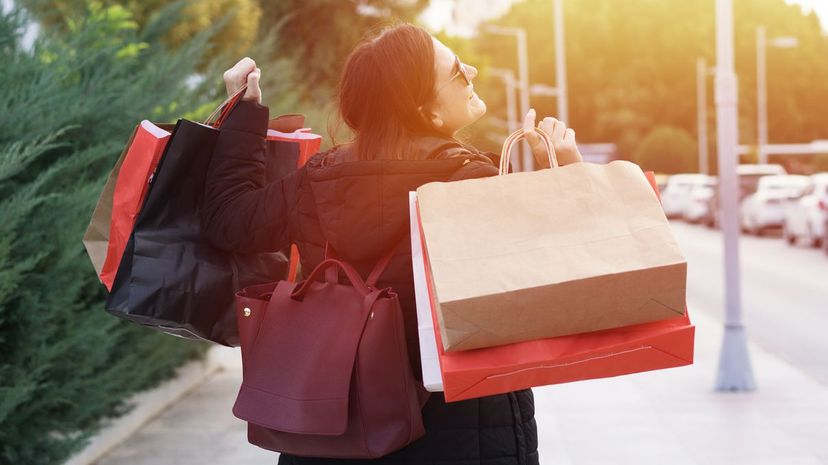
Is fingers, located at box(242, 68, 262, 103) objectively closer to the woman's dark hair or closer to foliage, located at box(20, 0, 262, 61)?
the woman's dark hair

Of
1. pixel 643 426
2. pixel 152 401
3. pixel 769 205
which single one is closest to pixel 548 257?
pixel 643 426

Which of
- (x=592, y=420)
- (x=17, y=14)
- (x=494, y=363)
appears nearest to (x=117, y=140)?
(x=17, y=14)

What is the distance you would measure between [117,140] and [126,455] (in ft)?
6.39

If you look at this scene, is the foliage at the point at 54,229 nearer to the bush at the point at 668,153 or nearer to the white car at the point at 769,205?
the white car at the point at 769,205

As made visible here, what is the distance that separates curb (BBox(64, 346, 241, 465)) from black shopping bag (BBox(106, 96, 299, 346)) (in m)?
3.03

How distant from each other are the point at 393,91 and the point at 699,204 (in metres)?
36.2

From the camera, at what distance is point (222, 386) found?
1004 cm

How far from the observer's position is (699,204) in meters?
37.9

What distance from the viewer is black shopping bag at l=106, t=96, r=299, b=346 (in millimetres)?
2771

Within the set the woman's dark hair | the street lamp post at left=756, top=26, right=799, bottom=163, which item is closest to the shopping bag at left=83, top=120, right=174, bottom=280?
the woman's dark hair

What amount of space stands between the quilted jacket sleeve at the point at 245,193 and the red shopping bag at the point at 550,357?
490 millimetres

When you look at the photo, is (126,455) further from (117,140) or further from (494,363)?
(494,363)

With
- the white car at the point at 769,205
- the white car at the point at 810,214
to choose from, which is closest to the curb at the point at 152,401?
the white car at the point at 810,214

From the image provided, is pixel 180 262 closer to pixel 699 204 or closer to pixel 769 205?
pixel 769 205
